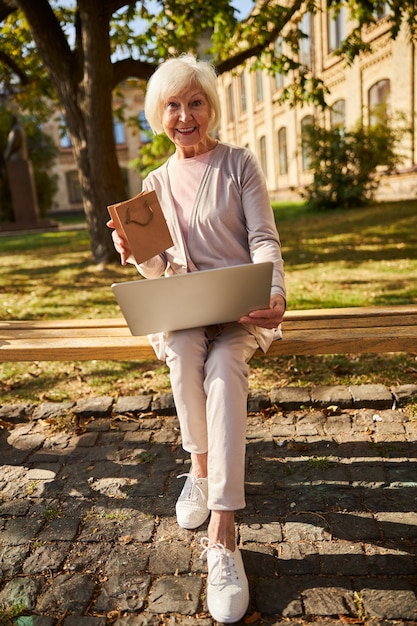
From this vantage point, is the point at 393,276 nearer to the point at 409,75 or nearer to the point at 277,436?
the point at 277,436

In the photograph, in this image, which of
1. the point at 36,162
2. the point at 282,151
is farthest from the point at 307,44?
the point at 36,162

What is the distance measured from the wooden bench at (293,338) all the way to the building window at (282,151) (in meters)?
26.0

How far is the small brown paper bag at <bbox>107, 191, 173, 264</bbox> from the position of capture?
7.74 ft

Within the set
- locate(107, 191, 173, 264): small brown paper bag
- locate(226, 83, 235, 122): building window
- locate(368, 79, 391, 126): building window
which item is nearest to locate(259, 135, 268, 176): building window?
locate(226, 83, 235, 122): building window

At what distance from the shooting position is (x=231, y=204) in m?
2.57

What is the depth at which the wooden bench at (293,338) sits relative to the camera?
8.70 feet

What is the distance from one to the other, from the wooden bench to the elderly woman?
22cm

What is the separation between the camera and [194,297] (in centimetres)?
213

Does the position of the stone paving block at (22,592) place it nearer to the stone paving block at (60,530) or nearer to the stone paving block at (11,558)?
the stone paving block at (11,558)

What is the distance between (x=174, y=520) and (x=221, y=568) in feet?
1.56

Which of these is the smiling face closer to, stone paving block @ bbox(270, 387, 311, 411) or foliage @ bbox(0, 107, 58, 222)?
stone paving block @ bbox(270, 387, 311, 411)

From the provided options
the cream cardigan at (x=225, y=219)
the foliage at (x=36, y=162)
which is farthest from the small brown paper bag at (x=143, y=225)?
the foliage at (x=36, y=162)

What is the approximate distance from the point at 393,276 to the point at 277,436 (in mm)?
3822

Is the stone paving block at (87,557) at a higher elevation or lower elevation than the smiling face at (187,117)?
lower
